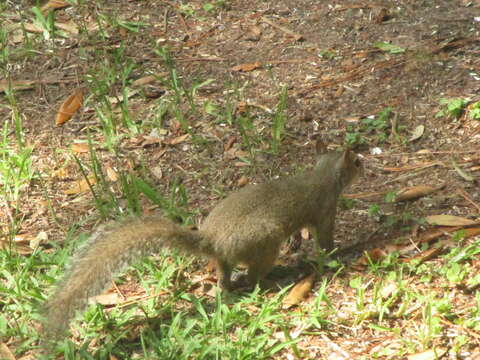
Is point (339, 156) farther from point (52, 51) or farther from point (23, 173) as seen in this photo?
point (52, 51)

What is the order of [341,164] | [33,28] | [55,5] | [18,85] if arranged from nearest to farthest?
[341,164], [18,85], [33,28], [55,5]

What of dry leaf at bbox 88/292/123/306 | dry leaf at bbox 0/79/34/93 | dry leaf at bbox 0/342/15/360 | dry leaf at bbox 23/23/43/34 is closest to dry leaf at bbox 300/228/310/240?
dry leaf at bbox 88/292/123/306

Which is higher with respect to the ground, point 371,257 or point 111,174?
point 111,174

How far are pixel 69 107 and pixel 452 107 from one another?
9.44ft

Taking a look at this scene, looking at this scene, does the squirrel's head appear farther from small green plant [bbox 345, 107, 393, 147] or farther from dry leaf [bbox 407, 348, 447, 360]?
dry leaf [bbox 407, 348, 447, 360]

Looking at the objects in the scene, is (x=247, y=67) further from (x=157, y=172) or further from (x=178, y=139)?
(x=157, y=172)

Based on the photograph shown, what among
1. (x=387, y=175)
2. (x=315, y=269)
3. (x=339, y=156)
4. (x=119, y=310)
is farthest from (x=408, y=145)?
(x=119, y=310)

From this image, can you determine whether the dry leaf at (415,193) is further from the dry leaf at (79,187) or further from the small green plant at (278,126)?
the dry leaf at (79,187)

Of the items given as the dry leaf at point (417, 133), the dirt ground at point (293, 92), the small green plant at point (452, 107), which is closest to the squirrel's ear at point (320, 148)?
the dirt ground at point (293, 92)

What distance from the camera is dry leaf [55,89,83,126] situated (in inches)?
214

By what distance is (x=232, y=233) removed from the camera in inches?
152

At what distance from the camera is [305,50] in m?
5.93

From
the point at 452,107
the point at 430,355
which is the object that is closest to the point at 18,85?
the point at 452,107

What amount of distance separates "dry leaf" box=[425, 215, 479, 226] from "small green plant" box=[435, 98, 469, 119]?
106cm
